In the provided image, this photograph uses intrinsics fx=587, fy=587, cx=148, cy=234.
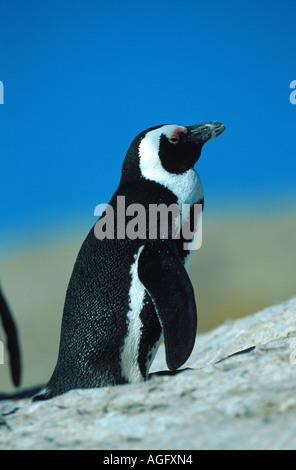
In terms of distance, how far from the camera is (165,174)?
11.0 feet

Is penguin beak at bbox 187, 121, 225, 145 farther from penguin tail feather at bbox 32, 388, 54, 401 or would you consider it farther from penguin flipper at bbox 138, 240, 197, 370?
penguin tail feather at bbox 32, 388, 54, 401

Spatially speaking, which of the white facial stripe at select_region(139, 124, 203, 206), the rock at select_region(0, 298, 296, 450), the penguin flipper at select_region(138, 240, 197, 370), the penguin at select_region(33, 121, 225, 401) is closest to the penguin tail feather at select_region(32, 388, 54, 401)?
the penguin at select_region(33, 121, 225, 401)

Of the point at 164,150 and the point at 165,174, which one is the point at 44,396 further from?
the point at 164,150

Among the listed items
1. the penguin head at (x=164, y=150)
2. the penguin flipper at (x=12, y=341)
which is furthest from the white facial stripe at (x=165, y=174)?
the penguin flipper at (x=12, y=341)

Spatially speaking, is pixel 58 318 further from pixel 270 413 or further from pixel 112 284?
pixel 270 413

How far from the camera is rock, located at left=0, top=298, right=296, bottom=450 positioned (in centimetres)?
178

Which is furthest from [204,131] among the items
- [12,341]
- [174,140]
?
[12,341]

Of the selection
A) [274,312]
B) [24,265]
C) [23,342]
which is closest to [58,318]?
[23,342]

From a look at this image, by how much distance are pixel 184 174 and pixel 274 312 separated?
1.85m

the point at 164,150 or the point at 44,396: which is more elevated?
the point at 164,150

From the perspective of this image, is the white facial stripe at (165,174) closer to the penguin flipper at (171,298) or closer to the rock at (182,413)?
the penguin flipper at (171,298)

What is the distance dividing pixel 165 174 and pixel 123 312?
854 mm

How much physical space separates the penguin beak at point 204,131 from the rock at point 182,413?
4.51ft

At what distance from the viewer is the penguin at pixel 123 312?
2.95m
